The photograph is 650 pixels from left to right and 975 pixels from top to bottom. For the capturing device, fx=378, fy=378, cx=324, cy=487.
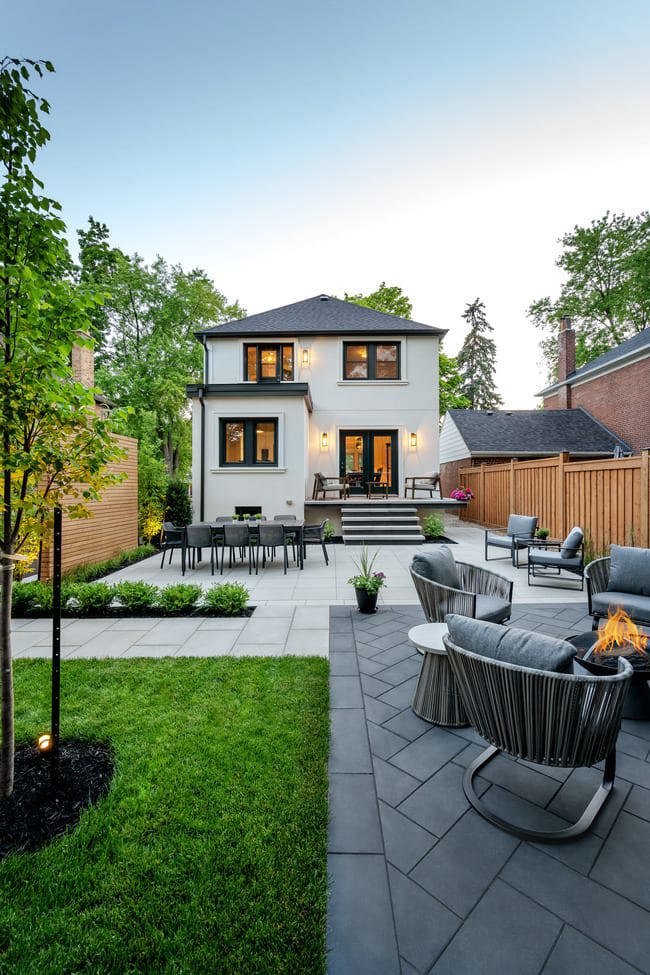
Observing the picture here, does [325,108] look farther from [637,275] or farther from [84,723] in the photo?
[637,275]

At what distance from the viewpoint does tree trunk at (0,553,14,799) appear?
76.6 inches

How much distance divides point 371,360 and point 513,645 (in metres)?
12.4

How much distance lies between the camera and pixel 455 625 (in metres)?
2.07

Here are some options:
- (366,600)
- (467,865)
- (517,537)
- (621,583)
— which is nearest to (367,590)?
(366,600)

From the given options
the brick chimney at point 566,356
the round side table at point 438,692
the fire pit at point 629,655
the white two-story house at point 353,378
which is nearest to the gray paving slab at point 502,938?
the round side table at point 438,692

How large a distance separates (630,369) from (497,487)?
878cm

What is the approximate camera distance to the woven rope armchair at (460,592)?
3.33m

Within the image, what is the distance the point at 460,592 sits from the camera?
3324mm

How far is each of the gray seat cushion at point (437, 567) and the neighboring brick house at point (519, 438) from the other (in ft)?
43.1

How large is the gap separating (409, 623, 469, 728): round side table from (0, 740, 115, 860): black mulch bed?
78.5 inches

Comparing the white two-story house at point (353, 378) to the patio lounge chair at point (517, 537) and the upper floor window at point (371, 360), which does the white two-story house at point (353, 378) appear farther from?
the patio lounge chair at point (517, 537)

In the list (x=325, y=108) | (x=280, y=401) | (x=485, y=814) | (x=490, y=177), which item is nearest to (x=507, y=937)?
(x=485, y=814)

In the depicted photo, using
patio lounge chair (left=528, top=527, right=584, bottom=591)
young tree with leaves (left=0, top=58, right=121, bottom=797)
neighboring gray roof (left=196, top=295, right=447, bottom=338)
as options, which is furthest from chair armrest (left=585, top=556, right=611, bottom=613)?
neighboring gray roof (left=196, top=295, right=447, bottom=338)

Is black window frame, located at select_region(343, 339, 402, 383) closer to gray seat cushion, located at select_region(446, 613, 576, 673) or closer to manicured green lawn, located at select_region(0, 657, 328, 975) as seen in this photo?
manicured green lawn, located at select_region(0, 657, 328, 975)
